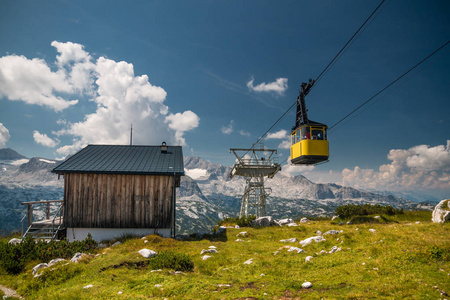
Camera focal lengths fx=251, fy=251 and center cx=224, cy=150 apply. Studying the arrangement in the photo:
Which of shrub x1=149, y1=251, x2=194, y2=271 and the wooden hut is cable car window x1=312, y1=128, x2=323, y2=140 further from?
shrub x1=149, y1=251, x2=194, y2=271

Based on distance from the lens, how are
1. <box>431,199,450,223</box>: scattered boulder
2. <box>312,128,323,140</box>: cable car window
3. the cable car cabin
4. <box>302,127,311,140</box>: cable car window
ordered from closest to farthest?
1. <box>431,199,450,223</box>: scattered boulder
2. the cable car cabin
3. <box>302,127,311,140</box>: cable car window
4. <box>312,128,323,140</box>: cable car window

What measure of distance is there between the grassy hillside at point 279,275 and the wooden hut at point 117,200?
24.0 feet

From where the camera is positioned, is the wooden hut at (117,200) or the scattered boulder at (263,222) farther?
the scattered boulder at (263,222)

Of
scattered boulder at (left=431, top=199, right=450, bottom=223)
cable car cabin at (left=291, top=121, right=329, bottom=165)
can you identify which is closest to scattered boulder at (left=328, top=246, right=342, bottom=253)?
scattered boulder at (left=431, top=199, right=450, bottom=223)

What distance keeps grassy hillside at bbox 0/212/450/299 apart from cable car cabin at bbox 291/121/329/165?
9567mm

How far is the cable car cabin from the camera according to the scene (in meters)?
23.3

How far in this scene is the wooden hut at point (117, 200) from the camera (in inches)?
882

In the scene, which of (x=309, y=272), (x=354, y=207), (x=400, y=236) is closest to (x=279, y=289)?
(x=309, y=272)

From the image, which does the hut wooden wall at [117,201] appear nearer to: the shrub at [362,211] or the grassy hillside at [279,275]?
the grassy hillside at [279,275]

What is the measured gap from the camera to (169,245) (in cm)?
1755

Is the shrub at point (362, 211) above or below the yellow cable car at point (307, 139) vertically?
below

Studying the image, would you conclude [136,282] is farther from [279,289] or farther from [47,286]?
[279,289]

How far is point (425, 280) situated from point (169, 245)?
14238 millimetres

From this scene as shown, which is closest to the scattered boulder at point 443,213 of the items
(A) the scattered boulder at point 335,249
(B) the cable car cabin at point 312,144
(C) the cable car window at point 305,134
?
(B) the cable car cabin at point 312,144
